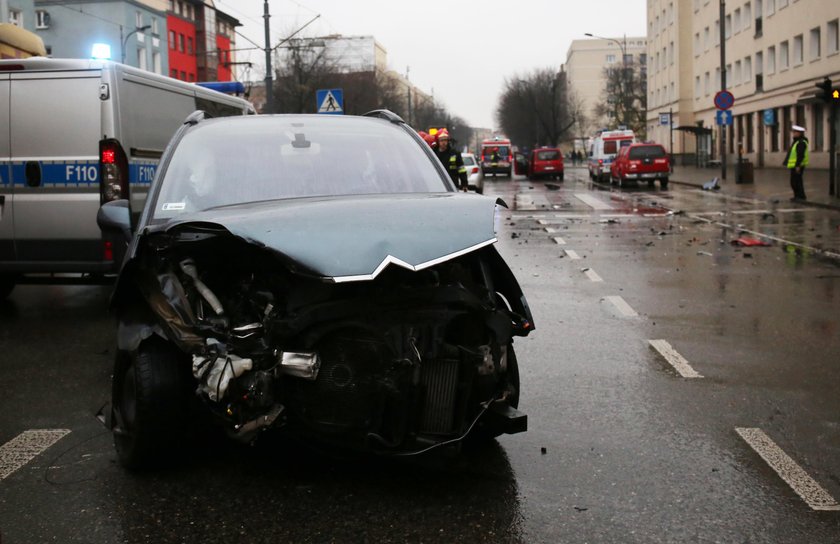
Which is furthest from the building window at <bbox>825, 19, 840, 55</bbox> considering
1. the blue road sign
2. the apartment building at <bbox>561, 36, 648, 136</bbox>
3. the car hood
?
the apartment building at <bbox>561, 36, 648, 136</bbox>

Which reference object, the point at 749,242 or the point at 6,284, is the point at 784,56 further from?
the point at 6,284

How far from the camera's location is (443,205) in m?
4.36

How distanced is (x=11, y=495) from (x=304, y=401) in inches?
53.4

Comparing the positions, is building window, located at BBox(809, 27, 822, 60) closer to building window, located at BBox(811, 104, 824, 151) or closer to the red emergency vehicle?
building window, located at BBox(811, 104, 824, 151)

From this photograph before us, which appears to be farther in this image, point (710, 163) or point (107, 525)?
point (710, 163)

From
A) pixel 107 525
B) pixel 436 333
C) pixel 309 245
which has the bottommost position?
pixel 107 525

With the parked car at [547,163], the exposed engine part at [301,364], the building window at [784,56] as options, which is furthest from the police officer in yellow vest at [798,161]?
the parked car at [547,163]

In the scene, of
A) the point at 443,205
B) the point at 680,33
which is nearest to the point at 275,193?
the point at 443,205

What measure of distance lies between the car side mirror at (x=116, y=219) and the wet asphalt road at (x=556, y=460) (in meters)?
1.06

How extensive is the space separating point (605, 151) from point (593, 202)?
63.2 feet

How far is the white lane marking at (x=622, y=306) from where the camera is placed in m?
8.73

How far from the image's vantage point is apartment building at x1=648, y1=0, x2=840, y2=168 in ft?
144

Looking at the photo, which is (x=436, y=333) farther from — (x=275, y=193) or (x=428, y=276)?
(x=275, y=193)

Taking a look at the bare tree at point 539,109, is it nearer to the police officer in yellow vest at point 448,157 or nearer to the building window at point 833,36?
the building window at point 833,36
